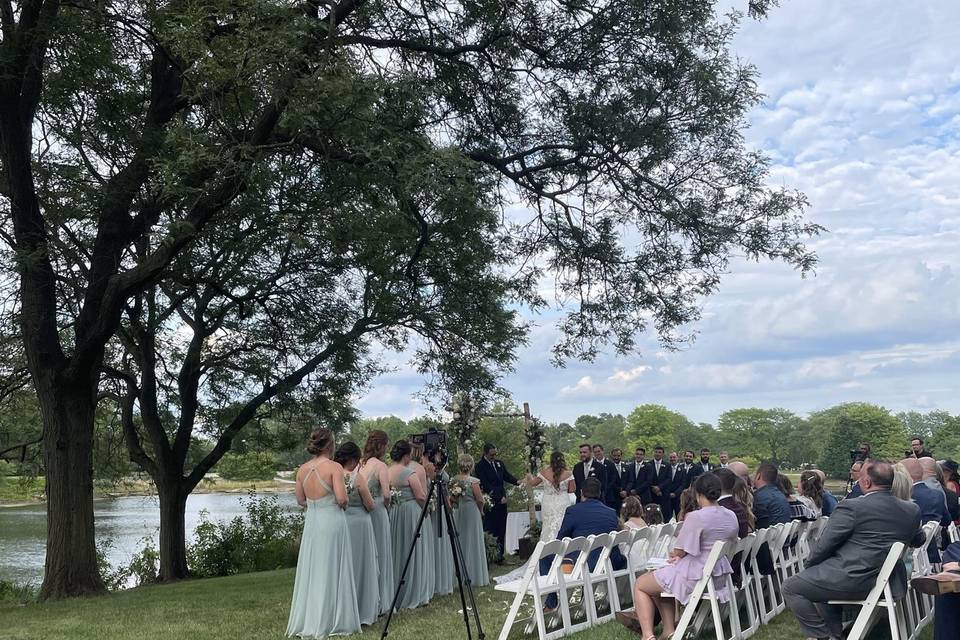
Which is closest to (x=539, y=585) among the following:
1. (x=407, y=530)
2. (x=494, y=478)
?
(x=407, y=530)

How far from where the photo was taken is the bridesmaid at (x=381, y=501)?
→ 29.4ft

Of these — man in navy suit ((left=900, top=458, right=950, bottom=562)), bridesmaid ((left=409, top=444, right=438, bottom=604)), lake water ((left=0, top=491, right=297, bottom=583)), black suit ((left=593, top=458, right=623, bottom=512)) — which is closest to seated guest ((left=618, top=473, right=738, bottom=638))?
man in navy suit ((left=900, top=458, right=950, bottom=562))

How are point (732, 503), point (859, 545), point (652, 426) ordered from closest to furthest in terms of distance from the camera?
point (859, 545) → point (732, 503) → point (652, 426)

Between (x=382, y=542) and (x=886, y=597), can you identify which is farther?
(x=382, y=542)

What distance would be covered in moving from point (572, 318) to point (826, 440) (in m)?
98.2

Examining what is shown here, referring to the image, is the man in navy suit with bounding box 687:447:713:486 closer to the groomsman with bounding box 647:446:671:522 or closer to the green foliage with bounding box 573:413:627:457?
the groomsman with bounding box 647:446:671:522

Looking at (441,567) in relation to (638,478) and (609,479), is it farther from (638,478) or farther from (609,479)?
(638,478)

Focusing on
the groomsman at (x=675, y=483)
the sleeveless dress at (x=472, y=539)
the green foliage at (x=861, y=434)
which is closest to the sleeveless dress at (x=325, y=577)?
the sleeveless dress at (x=472, y=539)

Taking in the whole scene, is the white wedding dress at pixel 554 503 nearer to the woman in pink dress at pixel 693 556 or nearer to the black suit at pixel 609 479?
the black suit at pixel 609 479

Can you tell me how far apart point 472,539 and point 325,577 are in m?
4.17

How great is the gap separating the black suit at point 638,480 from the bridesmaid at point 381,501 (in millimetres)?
8893

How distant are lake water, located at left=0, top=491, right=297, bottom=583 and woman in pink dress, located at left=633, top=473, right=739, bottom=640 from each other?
1801cm

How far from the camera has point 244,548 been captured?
20297 mm

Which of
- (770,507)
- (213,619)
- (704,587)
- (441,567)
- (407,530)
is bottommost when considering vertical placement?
(213,619)
